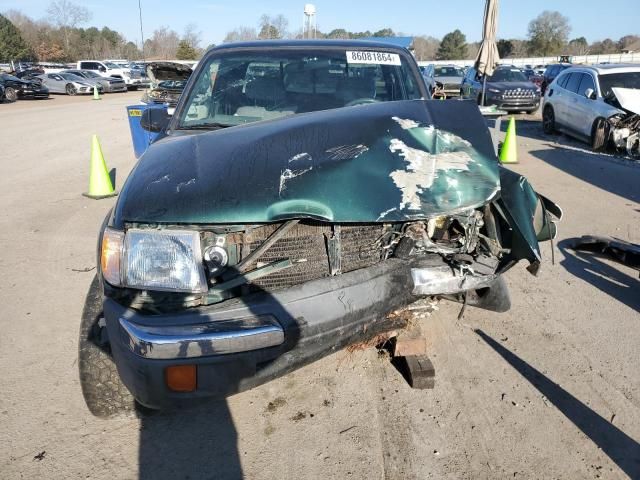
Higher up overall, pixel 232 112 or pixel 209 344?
pixel 232 112

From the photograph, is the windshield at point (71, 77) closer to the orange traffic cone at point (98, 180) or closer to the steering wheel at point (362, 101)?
the orange traffic cone at point (98, 180)

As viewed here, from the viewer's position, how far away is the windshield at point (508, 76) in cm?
1716

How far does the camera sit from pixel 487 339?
10.6 ft

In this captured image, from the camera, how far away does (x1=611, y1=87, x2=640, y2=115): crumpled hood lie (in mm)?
8961

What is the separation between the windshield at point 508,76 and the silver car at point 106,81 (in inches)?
888

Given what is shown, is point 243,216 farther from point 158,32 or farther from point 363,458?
point 158,32

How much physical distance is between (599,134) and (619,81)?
144 cm

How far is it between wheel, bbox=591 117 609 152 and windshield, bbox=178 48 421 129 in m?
7.79

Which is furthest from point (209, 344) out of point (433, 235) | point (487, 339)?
point (487, 339)

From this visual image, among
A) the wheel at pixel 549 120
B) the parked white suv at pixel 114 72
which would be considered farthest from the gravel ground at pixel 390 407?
the parked white suv at pixel 114 72

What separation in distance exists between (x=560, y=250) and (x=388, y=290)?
3255mm

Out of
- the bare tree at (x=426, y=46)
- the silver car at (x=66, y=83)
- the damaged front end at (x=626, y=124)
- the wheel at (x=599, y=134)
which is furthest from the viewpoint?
the bare tree at (x=426, y=46)

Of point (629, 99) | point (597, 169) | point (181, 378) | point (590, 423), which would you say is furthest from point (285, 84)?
point (629, 99)

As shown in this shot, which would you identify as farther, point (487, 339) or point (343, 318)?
point (487, 339)
